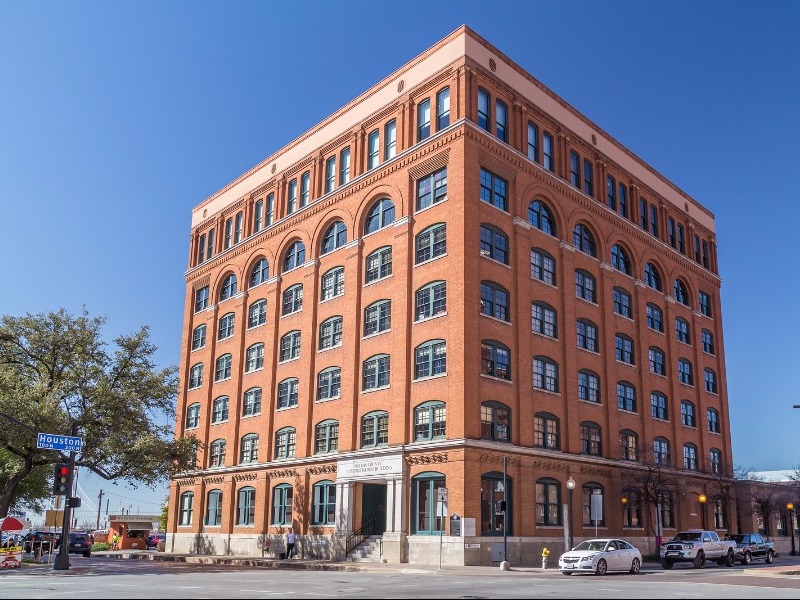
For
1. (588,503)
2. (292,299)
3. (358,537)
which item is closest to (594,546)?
(588,503)

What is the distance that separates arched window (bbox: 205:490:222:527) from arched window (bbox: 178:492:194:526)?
2.36 metres

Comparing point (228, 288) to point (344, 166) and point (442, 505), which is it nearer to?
point (344, 166)

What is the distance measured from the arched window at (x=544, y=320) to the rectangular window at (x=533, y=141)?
8.80 m

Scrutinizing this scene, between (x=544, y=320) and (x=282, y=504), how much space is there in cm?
1986

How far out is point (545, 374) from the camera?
1780 inches

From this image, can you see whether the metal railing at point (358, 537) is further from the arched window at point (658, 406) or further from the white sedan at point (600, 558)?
the arched window at point (658, 406)

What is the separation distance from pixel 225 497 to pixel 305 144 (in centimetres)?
2496

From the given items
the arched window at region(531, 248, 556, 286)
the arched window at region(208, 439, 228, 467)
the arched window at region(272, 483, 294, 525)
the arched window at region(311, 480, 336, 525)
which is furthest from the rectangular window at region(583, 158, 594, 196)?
the arched window at region(208, 439, 228, 467)

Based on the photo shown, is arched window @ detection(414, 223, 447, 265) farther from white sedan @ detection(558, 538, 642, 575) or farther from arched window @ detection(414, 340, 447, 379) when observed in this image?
white sedan @ detection(558, 538, 642, 575)

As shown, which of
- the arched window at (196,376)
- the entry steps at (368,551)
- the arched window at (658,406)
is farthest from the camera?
the arched window at (196,376)

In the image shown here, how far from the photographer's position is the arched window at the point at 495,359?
41.2 meters

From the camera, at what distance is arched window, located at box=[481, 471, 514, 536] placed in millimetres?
39050

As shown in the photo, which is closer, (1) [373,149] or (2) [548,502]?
(2) [548,502]

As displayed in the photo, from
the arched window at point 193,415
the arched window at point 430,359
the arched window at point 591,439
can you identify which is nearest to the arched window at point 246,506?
the arched window at point 193,415
